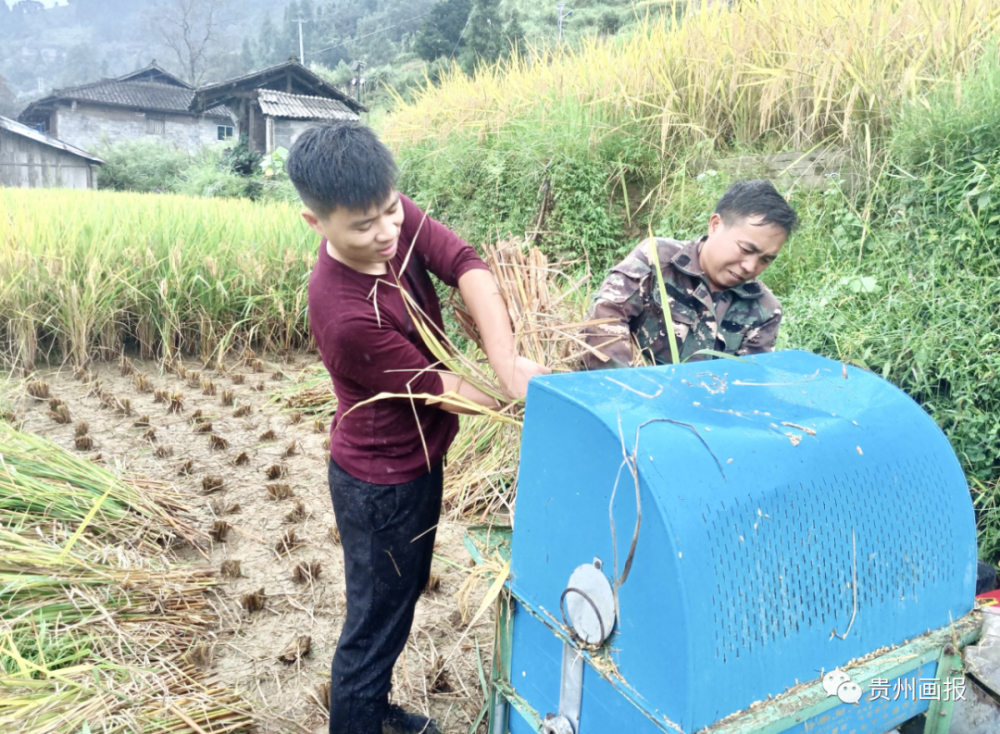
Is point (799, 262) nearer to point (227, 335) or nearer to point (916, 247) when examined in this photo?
point (916, 247)

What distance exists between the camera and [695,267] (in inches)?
83.0

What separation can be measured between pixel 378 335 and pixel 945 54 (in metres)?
3.69

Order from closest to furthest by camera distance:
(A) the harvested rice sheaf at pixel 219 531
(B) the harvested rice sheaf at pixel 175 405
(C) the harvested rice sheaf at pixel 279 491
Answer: (A) the harvested rice sheaf at pixel 219 531
(C) the harvested rice sheaf at pixel 279 491
(B) the harvested rice sheaf at pixel 175 405

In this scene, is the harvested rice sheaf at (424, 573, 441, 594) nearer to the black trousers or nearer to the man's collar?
the black trousers

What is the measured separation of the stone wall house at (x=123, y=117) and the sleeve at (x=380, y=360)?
30.6 meters

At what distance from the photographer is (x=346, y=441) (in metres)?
1.70

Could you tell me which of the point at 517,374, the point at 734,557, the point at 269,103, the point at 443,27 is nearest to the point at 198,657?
the point at 517,374

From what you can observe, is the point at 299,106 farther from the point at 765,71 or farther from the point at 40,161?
the point at 765,71

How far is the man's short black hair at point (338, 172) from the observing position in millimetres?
1397

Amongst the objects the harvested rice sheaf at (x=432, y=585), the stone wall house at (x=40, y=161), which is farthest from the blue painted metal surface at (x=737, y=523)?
the stone wall house at (x=40, y=161)

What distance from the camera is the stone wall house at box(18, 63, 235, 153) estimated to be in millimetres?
28703

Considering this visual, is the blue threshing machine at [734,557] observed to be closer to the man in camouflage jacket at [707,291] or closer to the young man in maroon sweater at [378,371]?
the young man in maroon sweater at [378,371]

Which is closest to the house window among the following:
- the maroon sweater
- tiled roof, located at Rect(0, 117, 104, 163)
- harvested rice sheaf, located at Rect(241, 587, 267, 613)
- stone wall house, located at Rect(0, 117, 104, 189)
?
stone wall house, located at Rect(0, 117, 104, 189)

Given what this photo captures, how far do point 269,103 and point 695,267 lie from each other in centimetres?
2144
